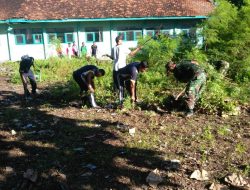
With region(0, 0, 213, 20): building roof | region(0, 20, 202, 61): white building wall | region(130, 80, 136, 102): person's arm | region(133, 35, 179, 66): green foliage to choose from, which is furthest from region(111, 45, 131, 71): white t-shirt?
region(0, 0, 213, 20): building roof

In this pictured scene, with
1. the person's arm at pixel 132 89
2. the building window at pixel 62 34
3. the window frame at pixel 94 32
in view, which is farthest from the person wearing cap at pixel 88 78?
the window frame at pixel 94 32

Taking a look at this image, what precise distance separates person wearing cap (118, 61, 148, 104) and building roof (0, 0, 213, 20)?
51.6 feet

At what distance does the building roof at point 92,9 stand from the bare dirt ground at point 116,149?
52.6 ft

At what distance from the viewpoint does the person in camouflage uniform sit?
7.50 metres

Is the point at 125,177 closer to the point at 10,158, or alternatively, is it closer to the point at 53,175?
the point at 53,175

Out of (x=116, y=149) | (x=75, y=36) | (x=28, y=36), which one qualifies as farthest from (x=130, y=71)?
(x=28, y=36)

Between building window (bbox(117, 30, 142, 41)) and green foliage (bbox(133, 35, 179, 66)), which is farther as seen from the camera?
building window (bbox(117, 30, 142, 41))

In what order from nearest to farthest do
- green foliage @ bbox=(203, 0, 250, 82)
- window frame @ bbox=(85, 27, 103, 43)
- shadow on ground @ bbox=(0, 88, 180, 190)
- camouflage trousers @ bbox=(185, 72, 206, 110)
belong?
shadow on ground @ bbox=(0, 88, 180, 190)
camouflage trousers @ bbox=(185, 72, 206, 110)
green foliage @ bbox=(203, 0, 250, 82)
window frame @ bbox=(85, 27, 103, 43)

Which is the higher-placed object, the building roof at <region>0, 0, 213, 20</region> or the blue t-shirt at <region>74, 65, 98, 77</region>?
the building roof at <region>0, 0, 213, 20</region>

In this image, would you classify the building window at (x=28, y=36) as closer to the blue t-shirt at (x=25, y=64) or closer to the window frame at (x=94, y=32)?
the window frame at (x=94, y=32)

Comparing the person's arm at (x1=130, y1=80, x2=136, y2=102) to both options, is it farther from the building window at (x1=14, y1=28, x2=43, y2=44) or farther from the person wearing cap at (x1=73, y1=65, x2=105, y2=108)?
the building window at (x1=14, y1=28, x2=43, y2=44)

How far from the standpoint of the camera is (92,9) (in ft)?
79.5

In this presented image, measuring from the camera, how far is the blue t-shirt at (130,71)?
8.03 meters

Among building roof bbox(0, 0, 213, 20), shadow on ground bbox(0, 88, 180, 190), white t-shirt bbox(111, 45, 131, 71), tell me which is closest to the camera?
shadow on ground bbox(0, 88, 180, 190)
